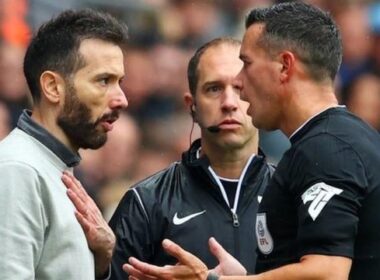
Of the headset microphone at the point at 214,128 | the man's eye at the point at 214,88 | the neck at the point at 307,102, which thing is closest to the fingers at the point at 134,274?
the neck at the point at 307,102

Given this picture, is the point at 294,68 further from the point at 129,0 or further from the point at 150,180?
the point at 129,0

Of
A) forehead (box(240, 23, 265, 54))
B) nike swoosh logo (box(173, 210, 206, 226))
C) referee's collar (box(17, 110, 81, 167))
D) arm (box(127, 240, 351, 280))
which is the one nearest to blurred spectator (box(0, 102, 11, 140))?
nike swoosh logo (box(173, 210, 206, 226))

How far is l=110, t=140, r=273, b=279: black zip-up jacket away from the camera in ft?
19.2

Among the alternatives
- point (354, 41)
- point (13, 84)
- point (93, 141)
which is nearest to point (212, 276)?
point (93, 141)

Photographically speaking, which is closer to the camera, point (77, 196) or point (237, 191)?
point (77, 196)

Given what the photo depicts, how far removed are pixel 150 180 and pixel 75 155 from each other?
999 millimetres

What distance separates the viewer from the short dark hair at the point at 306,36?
16.5 feet

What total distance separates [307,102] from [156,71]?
4.57m

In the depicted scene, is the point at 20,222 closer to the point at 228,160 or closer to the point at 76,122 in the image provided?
the point at 76,122

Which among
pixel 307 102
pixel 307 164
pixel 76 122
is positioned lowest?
pixel 307 164

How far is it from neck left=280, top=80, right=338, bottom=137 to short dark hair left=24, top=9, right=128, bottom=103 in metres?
0.81

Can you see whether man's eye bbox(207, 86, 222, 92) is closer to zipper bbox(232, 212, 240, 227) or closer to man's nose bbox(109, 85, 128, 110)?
zipper bbox(232, 212, 240, 227)

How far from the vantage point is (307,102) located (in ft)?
16.4

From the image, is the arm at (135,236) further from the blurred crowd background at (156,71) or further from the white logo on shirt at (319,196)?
the blurred crowd background at (156,71)
